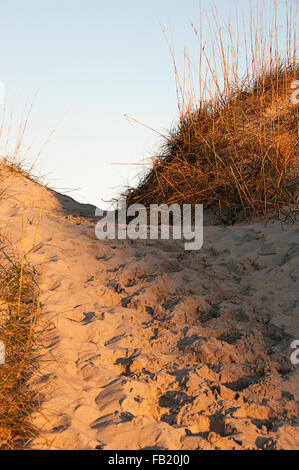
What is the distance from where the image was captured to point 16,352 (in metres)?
1.85

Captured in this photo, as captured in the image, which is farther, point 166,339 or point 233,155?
point 233,155

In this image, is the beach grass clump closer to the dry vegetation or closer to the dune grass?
the dry vegetation

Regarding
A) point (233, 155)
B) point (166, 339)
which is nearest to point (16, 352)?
point (166, 339)

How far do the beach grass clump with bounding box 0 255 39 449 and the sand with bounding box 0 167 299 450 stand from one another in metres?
0.05

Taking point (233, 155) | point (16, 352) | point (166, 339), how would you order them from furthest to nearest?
point (233, 155) → point (166, 339) → point (16, 352)

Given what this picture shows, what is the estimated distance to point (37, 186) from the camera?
4.66 metres

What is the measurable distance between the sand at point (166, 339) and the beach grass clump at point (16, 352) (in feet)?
0.15

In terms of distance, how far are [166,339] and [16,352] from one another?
0.69 metres

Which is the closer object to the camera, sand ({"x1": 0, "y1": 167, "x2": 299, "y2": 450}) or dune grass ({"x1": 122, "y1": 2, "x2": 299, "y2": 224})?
sand ({"x1": 0, "y1": 167, "x2": 299, "y2": 450})

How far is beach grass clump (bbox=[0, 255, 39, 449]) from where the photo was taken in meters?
1.47

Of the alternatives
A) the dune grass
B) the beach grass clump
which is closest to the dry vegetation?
the beach grass clump

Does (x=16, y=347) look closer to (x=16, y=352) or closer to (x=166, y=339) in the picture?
(x=16, y=352)

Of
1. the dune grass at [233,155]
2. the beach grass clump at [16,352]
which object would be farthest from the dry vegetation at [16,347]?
the dune grass at [233,155]

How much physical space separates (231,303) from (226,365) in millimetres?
565
